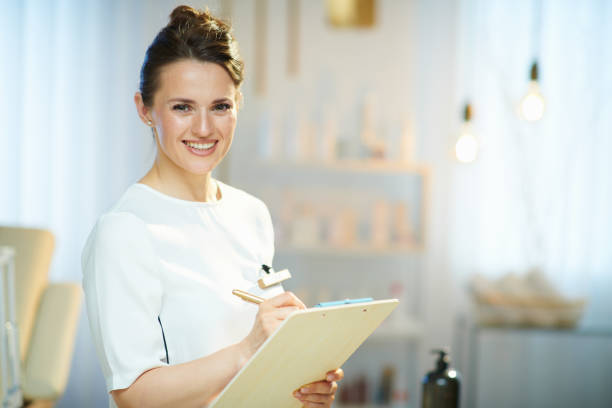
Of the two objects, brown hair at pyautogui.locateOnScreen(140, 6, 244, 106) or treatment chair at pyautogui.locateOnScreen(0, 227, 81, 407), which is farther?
treatment chair at pyautogui.locateOnScreen(0, 227, 81, 407)

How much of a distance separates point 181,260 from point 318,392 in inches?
13.7

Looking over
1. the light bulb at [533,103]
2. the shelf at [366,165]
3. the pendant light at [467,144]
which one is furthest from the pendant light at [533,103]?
the shelf at [366,165]

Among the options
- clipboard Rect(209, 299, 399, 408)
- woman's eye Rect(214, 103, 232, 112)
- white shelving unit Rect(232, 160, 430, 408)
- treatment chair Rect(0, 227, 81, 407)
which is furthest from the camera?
white shelving unit Rect(232, 160, 430, 408)

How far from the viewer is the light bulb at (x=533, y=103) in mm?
2197

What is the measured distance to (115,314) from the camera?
3.09 ft

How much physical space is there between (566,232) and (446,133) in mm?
867

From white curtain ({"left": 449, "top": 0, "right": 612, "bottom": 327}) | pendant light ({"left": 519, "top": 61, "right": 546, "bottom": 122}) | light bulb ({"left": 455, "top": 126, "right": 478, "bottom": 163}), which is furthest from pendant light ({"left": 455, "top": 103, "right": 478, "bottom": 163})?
white curtain ({"left": 449, "top": 0, "right": 612, "bottom": 327})

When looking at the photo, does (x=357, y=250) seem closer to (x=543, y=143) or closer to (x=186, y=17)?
(x=543, y=143)

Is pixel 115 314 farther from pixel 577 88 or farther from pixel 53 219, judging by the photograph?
pixel 577 88

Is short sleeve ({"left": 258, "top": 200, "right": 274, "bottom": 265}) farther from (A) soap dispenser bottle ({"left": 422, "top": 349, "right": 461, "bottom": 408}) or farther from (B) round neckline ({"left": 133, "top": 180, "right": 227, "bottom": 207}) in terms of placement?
(A) soap dispenser bottle ({"left": 422, "top": 349, "right": 461, "bottom": 408})

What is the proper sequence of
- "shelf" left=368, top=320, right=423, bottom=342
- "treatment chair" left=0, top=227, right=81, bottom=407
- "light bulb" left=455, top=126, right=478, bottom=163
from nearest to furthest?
"treatment chair" left=0, top=227, right=81, bottom=407, "light bulb" left=455, top=126, right=478, bottom=163, "shelf" left=368, top=320, right=423, bottom=342

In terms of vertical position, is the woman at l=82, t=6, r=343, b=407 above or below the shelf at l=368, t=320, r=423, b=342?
above

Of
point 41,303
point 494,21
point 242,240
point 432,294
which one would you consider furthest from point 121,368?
point 494,21

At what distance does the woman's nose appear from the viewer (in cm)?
105
